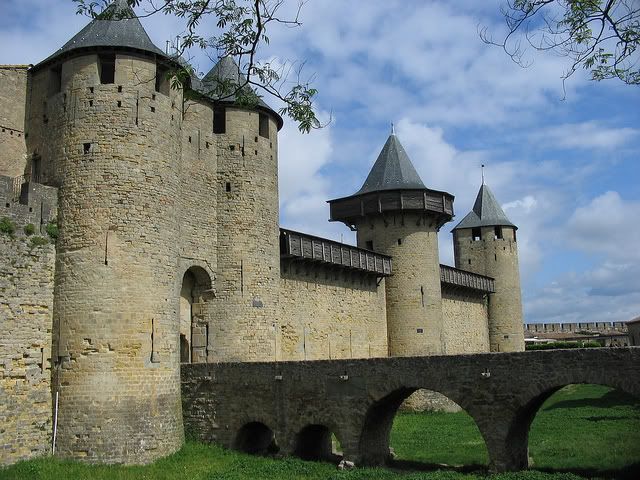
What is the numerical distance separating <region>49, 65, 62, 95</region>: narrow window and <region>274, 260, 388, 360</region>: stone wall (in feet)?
31.9

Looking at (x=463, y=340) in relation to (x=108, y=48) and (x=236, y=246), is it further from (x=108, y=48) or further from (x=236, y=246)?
(x=108, y=48)

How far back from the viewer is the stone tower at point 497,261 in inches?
1656

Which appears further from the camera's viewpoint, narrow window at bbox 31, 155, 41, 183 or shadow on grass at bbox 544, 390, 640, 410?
shadow on grass at bbox 544, 390, 640, 410

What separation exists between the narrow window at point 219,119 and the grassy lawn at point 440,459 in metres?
10.6

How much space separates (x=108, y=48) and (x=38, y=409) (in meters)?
9.83

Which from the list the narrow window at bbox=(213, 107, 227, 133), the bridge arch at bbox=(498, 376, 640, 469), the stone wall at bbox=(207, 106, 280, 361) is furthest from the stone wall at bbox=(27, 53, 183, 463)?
the bridge arch at bbox=(498, 376, 640, 469)

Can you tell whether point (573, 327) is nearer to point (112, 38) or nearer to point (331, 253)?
point (331, 253)

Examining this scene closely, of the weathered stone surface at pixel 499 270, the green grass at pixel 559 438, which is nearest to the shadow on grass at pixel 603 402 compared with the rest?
the green grass at pixel 559 438

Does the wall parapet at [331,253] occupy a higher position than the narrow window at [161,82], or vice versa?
the narrow window at [161,82]

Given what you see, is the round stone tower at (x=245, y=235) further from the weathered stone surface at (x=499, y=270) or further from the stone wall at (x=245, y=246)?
the weathered stone surface at (x=499, y=270)

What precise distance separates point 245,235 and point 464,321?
66.1 feet

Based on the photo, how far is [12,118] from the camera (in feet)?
64.4

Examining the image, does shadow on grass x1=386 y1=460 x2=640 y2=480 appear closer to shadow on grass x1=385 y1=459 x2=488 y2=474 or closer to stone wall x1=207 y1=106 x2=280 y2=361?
shadow on grass x1=385 y1=459 x2=488 y2=474

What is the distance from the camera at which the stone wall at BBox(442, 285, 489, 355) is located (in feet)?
119
